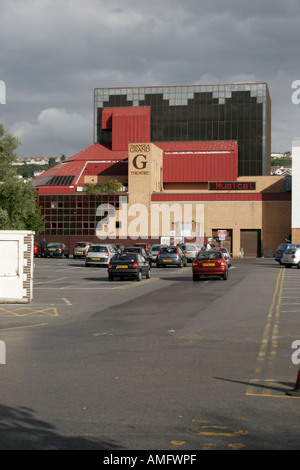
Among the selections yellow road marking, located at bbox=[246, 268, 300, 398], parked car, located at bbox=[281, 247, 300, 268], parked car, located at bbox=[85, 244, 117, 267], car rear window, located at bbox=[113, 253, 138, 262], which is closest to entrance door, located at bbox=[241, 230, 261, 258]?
parked car, located at bbox=[281, 247, 300, 268]

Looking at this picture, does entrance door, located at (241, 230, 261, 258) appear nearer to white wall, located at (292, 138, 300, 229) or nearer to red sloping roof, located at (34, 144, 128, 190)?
white wall, located at (292, 138, 300, 229)

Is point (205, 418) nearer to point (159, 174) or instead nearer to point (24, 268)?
point (24, 268)

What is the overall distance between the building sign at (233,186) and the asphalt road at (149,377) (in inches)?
2622

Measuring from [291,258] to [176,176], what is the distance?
45576 millimetres

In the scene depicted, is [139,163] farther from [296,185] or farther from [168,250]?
[168,250]

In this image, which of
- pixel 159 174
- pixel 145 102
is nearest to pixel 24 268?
pixel 159 174

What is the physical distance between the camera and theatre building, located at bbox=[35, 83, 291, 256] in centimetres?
8119

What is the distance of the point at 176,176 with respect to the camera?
90938 mm

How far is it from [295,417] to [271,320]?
29.9 feet

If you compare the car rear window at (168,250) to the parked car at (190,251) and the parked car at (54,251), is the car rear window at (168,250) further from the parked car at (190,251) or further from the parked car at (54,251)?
the parked car at (54,251)

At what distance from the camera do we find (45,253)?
6550 centimetres

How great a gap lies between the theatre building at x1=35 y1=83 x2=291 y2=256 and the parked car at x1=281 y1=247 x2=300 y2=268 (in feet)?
82.8

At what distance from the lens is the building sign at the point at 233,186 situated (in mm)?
85312

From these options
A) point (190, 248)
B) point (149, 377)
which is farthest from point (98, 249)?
point (149, 377)
